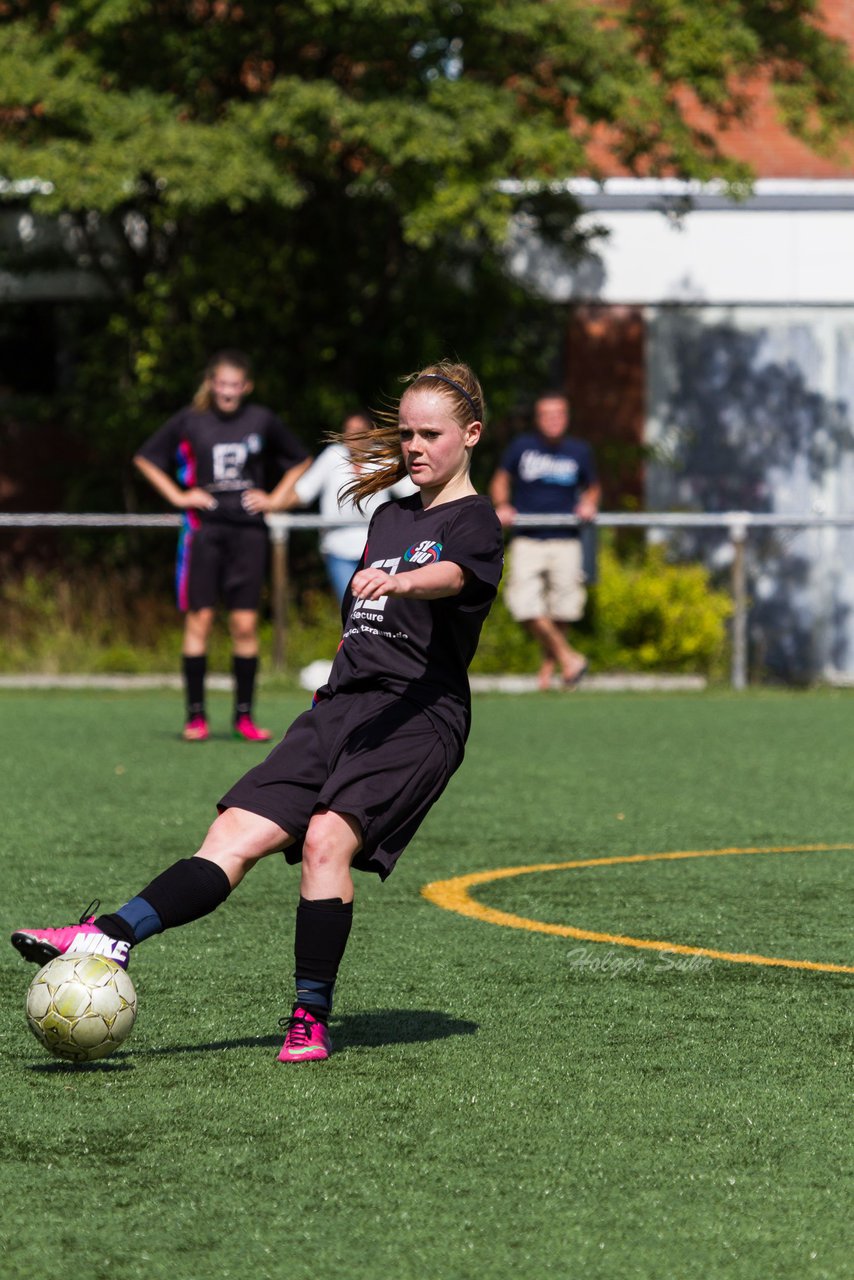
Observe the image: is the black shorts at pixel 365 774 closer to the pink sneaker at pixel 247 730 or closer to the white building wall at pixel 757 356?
the pink sneaker at pixel 247 730

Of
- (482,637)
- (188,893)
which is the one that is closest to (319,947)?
(188,893)

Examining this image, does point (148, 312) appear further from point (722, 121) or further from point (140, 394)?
point (722, 121)

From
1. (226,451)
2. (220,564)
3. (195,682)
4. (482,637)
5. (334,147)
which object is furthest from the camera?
(482,637)

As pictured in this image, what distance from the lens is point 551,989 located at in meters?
5.70

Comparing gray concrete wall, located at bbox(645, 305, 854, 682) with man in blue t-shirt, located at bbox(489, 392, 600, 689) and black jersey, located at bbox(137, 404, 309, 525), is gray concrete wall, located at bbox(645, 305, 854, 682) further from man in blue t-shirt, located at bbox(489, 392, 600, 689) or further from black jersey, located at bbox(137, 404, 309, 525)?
black jersey, located at bbox(137, 404, 309, 525)

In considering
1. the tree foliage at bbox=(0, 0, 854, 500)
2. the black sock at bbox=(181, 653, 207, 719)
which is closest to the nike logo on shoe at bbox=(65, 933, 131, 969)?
the black sock at bbox=(181, 653, 207, 719)

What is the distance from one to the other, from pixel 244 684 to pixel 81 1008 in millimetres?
7337

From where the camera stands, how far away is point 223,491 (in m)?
11.7

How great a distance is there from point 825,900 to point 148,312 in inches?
546

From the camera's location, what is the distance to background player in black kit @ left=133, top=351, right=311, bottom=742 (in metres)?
11.7

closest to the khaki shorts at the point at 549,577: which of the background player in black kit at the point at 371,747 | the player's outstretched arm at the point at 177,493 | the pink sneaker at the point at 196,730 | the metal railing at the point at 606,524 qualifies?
the metal railing at the point at 606,524

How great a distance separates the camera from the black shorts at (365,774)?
4.88 m

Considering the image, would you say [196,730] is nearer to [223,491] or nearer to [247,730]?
[247,730]

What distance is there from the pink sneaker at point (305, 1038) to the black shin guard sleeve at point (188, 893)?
332mm
